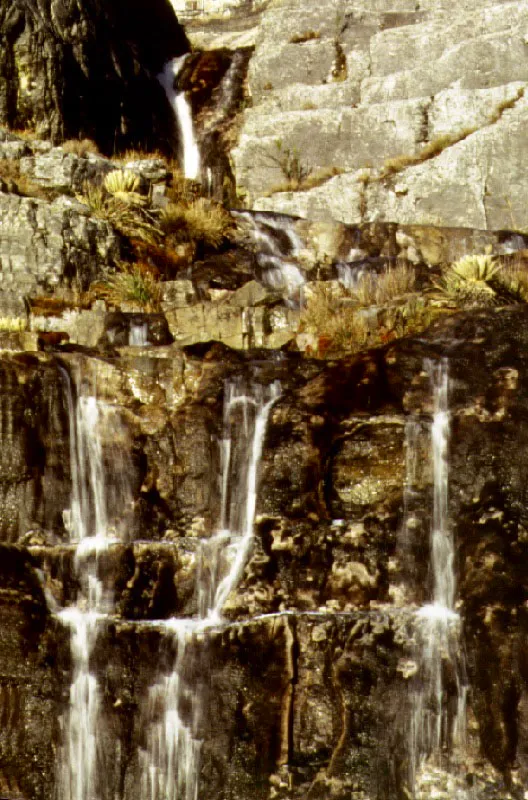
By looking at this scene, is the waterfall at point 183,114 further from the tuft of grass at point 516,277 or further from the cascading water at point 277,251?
the tuft of grass at point 516,277

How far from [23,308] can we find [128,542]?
377 centimetres

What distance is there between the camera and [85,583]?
9.12 metres

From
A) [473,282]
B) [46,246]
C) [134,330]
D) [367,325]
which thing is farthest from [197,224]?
[473,282]

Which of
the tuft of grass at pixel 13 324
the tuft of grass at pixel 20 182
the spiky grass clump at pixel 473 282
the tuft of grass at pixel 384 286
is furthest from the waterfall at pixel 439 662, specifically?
the tuft of grass at pixel 20 182

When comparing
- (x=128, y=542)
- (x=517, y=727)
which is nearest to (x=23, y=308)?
(x=128, y=542)

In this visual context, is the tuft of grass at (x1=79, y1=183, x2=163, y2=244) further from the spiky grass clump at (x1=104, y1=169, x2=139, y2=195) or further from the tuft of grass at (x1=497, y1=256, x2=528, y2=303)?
the tuft of grass at (x1=497, y1=256, x2=528, y2=303)

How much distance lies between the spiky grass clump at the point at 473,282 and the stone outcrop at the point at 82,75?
6.54m

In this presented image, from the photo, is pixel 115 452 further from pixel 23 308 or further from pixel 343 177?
pixel 343 177

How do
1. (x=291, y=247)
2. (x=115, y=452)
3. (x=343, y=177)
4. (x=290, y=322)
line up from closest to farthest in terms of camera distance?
(x=115, y=452) → (x=290, y=322) → (x=291, y=247) → (x=343, y=177)

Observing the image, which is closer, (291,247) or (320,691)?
(320,691)

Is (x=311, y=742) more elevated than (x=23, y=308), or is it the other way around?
(x=23, y=308)

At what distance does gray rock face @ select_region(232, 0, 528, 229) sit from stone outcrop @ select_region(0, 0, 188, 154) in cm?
159

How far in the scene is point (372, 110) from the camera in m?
16.8

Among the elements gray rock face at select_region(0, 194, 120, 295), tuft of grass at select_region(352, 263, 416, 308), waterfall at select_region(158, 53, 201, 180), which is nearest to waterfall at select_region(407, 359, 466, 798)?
tuft of grass at select_region(352, 263, 416, 308)
